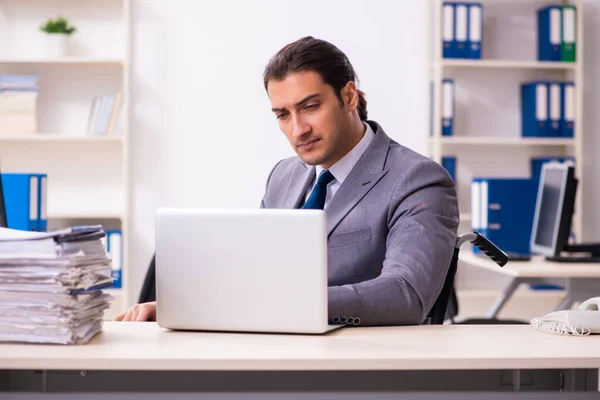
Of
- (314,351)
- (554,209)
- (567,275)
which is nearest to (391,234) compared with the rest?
(314,351)

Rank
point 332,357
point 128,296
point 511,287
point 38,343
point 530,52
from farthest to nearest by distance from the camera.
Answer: point 530,52
point 128,296
point 511,287
point 38,343
point 332,357

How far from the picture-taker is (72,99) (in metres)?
4.71

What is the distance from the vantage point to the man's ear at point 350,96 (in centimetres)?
215

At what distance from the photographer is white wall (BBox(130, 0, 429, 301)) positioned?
4777mm

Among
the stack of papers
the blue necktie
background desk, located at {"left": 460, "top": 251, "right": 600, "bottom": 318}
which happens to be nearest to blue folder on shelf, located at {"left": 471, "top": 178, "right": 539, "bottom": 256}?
background desk, located at {"left": 460, "top": 251, "right": 600, "bottom": 318}

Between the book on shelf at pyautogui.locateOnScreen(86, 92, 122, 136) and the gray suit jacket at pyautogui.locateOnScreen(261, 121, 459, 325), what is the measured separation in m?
2.67

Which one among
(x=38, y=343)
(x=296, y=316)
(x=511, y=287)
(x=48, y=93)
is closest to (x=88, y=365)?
(x=38, y=343)

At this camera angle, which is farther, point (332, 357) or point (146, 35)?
point (146, 35)

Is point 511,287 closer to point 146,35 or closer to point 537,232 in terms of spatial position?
point 537,232

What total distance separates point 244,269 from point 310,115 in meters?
0.65

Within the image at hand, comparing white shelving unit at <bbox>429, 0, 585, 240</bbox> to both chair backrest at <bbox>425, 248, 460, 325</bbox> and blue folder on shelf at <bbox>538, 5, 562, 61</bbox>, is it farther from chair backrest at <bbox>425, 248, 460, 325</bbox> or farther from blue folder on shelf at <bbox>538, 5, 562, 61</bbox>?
chair backrest at <bbox>425, 248, 460, 325</bbox>

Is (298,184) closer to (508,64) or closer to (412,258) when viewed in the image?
(412,258)

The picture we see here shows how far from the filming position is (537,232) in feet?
12.4

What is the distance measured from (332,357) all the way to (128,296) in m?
3.43
